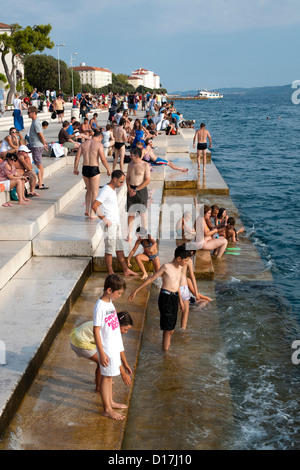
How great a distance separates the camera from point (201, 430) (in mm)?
4906

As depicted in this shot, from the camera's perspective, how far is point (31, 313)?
635cm

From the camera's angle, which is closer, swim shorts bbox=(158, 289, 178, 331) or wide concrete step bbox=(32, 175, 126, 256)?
swim shorts bbox=(158, 289, 178, 331)

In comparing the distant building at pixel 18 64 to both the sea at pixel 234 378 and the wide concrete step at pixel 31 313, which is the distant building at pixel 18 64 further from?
the sea at pixel 234 378

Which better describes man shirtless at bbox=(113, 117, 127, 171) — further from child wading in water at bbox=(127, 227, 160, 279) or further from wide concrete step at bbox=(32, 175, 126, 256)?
child wading in water at bbox=(127, 227, 160, 279)

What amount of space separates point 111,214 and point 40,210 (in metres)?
2.50

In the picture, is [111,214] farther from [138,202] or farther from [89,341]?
[89,341]

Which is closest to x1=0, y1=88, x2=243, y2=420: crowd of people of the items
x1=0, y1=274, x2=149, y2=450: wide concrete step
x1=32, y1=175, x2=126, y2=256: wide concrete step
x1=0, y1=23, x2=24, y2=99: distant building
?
x1=0, y1=274, x2=149, y2=450: wide concrete step

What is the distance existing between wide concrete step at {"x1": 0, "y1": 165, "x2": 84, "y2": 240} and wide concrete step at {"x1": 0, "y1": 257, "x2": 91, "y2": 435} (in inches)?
22.2

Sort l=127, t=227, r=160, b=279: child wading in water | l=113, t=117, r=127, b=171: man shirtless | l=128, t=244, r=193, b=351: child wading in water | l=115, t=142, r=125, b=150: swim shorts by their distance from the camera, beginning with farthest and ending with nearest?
l=115, t=142, r=125, b=150: swim shorts, l=113, t=117, r=127, b=171: man shirtless, l=127, t=227, r=160, b=279: child wading in water, l=128, t=244, r=193, b=351: child wading in water

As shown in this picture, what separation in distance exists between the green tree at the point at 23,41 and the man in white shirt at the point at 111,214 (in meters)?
47.4

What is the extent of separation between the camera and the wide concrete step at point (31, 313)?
489 centimetres

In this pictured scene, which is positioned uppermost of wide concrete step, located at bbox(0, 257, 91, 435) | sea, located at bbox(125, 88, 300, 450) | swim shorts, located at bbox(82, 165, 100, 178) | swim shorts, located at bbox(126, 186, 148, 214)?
swim shorts, located at bbox(82, 165, 100, 178)

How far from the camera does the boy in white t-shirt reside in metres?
4.54

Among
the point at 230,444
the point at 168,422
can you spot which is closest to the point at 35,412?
the point at 168,422
